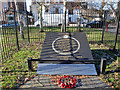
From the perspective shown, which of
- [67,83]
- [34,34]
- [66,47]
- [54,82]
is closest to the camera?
[67,83]

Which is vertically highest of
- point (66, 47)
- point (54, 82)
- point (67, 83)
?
point (66, 47)

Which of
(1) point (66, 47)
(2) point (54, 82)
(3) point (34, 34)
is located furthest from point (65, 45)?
(3) point (34, 34)

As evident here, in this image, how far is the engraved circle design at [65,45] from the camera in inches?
185

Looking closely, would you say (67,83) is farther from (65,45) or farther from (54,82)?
(65,45)

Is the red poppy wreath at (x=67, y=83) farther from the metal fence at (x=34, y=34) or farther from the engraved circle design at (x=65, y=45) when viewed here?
the metal fence at (x=34, y=34)

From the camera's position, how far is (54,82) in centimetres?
374

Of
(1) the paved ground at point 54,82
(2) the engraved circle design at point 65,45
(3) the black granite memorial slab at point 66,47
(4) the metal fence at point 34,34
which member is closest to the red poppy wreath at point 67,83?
(1) the paved ground at point 54,82

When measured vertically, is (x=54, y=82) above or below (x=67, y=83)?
below

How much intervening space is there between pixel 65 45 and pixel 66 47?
93 millimetres

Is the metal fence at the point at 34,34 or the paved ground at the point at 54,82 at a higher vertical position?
the metal fence at the point at 34,34

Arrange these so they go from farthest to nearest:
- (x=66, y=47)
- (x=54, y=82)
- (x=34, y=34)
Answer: (x=34, y=34)
(x=66, y=47)
(x=54, y=82)

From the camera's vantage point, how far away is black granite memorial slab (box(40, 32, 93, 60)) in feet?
14.9

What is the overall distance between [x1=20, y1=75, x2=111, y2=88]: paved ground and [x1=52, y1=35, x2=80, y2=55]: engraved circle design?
111 centimetres

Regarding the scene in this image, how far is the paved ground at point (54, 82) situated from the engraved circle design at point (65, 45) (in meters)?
1.11
